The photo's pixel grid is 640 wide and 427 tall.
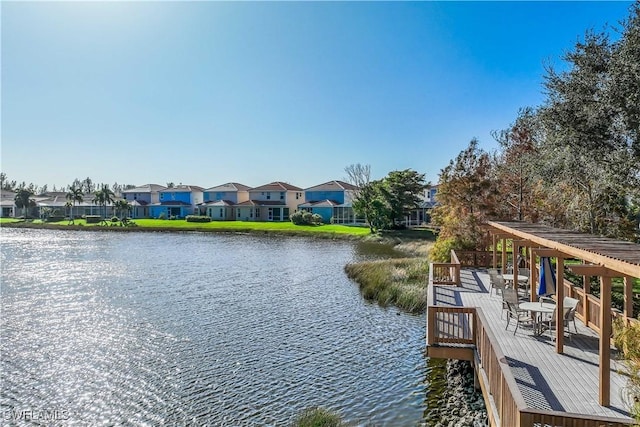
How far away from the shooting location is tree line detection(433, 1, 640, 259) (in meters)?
12.2

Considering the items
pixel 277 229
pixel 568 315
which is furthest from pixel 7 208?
pixel 568 315

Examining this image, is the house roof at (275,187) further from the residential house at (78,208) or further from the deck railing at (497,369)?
the deck railing at (497,369)

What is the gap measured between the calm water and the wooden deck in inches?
84.0

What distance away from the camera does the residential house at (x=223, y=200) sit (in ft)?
232

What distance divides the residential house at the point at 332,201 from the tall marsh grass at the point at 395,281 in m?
34.9

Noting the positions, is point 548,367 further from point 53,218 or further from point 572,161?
point 53,218

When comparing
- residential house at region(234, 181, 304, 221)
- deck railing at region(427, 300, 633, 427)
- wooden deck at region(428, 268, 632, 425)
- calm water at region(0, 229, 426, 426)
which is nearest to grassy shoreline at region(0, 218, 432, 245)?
residential house at region(234, 181, 304, 221)

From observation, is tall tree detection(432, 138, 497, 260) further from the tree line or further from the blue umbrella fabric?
the blue umbrella fabric

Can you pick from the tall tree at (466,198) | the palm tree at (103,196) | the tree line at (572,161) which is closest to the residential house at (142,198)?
the palm tree at (103,196)

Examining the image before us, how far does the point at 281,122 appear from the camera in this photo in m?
38.4

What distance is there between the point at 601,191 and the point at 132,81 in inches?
960

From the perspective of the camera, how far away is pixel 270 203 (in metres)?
69.9

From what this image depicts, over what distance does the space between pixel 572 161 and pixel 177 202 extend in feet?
234

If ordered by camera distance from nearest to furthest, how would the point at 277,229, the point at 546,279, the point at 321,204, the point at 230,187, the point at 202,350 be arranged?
the point at 546,279 → the point at 202,350 → the point at 277,229 → the point at 321,204 → the point at 230,187
